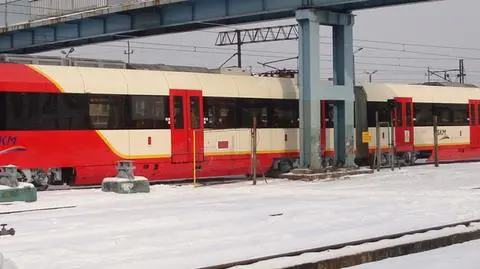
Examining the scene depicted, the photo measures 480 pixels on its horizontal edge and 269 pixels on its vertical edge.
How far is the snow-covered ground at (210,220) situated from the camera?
917cm

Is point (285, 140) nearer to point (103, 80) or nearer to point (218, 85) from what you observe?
point (218, 85)

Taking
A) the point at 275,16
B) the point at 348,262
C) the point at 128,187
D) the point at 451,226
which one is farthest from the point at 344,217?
the point at 275,16

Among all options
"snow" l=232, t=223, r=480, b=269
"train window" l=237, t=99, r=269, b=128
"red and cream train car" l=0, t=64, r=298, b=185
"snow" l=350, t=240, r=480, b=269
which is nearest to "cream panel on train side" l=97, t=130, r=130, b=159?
"red and cream train car" l=0, t=64, r=298, b=185

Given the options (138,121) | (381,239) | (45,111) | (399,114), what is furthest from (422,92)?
(381,239)

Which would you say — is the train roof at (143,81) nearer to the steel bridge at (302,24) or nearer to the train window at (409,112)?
the steel bridge at (302,24)

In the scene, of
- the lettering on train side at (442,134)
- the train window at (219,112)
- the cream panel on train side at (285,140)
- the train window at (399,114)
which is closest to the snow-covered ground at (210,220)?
the train window at (219,112)

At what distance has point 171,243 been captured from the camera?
1005 centimetres

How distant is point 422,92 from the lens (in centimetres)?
3177

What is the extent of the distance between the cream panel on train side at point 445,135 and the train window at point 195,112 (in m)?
12.4

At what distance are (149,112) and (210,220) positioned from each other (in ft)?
31.7

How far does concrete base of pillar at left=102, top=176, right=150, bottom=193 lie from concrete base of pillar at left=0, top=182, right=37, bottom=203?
104 inches

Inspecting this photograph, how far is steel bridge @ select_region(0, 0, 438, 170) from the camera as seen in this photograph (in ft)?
79.1

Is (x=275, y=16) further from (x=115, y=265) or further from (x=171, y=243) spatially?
(x=115, y=265)

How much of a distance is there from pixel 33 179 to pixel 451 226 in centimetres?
1223
